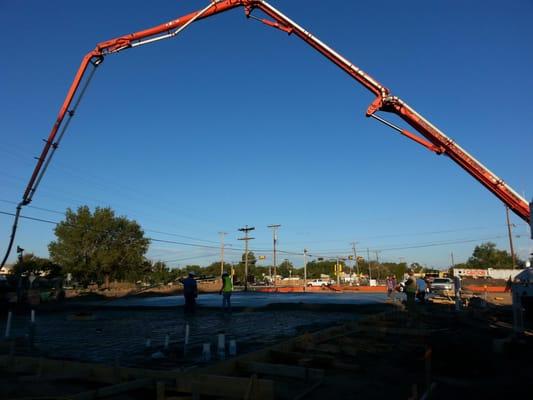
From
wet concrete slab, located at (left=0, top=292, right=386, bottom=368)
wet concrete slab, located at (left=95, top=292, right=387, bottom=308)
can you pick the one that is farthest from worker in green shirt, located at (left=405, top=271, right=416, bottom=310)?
wet concrete slab, located at (left=95, top=292, right=387, bottom=308)

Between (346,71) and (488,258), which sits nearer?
(346,71)

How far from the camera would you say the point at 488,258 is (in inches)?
4724

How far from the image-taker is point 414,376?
303 inches

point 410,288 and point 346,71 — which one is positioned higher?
point 346,71

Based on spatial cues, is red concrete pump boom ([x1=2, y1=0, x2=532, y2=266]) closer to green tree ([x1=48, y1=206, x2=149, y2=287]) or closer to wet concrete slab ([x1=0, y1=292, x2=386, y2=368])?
wet concrete slab ([x1=0, y1=292, x2=386, y2=368])

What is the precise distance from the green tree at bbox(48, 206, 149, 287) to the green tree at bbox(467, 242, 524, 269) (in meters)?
90.8

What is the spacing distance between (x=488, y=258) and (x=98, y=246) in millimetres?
100059

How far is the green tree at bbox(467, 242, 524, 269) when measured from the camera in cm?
11644

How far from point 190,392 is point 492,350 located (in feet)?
25.4

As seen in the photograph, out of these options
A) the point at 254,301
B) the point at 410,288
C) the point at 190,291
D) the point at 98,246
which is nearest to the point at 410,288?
the point at 410,288

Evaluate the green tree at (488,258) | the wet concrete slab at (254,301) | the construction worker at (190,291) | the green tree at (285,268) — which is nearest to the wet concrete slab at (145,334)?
the construction worker at (190,291)

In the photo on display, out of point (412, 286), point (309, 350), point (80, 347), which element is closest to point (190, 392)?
point (309, 350)

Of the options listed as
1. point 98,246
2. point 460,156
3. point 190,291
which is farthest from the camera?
point 98,246

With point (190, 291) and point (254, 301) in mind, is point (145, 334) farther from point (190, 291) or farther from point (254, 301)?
point (254, 301)
